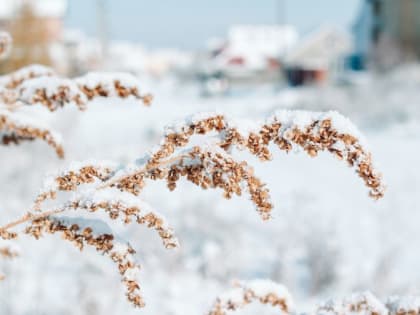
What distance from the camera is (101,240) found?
112 cm

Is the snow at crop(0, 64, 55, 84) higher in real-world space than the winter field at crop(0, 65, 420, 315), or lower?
lower

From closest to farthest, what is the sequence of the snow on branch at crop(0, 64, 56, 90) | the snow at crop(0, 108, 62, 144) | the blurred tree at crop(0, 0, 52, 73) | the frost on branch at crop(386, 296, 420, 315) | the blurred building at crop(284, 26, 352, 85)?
the frost on branch at crop(386, 296, 420, 315)
the snow at crop(0, 108, 62, 144)
the snow on branch at crop(0, 64, 56, 90)
the blurred tree at crop(0, 0, 52, 73)
the blurred building at crop(284, 26, 352, 85)

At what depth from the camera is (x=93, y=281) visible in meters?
4.36

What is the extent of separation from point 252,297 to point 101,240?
0.27 metres

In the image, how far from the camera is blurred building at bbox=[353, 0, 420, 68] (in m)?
23.6

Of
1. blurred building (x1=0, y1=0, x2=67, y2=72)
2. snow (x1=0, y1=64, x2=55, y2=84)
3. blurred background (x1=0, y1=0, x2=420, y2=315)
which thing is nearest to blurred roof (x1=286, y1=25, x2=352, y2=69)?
blurred building (x1=0, y1=0, x2=67, y2=72)

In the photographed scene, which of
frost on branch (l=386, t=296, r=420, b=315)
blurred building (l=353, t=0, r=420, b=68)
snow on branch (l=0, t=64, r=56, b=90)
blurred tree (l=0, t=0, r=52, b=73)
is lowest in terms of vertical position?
frost on branch (l=386, t=296, r=420, b=315)

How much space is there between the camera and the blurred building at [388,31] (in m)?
23.6

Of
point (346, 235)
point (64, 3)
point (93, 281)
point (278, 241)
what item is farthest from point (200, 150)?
point (64, 3)

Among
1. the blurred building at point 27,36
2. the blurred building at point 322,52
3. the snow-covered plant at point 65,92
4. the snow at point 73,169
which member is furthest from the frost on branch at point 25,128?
the blurred building at point 322,52

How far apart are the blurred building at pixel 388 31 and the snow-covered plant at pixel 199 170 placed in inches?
890

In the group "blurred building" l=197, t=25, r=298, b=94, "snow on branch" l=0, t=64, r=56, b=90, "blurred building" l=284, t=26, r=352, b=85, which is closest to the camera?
"snow on branch" l=0, t=64, r=56, b=90

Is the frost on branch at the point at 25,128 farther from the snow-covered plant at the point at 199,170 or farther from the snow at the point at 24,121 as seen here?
the snow-covered plant at the point at 199,170

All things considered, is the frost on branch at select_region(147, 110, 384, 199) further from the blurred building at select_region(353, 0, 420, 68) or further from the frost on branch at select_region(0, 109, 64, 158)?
the blurred building at select_region(353, 0, 420, 68)
